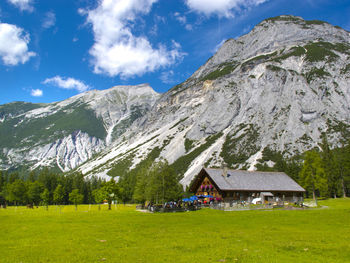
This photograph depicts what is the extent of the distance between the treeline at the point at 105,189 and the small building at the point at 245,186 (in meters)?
7.73

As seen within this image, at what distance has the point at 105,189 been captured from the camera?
6631 centimetres

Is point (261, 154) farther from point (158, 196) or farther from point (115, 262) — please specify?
point (115, 262)

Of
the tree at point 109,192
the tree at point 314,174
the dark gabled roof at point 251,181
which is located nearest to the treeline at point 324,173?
the tree at point 314,174

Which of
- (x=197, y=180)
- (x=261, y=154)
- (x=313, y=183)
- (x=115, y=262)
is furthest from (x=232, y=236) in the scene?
(x=261, y=154)

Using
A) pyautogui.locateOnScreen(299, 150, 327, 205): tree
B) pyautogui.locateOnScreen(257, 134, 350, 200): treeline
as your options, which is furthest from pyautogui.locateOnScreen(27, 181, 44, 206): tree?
pyautogui.locateOnScreen(299, 150, 327, 205): tree

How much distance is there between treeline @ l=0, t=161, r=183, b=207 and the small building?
7729 millimetres

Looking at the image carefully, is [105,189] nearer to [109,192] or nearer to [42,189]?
[109,192]

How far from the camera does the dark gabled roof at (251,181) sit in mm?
61219

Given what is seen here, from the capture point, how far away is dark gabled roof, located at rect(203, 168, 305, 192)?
61.2 m

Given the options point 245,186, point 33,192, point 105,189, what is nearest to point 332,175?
point 245,186

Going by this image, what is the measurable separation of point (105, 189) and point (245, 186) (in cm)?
3500

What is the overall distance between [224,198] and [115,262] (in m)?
50.9

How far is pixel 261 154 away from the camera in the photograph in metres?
144

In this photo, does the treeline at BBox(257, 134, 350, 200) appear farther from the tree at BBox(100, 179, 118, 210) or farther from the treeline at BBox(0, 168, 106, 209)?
the treeline at BBox(0, 168, 106, 209)
